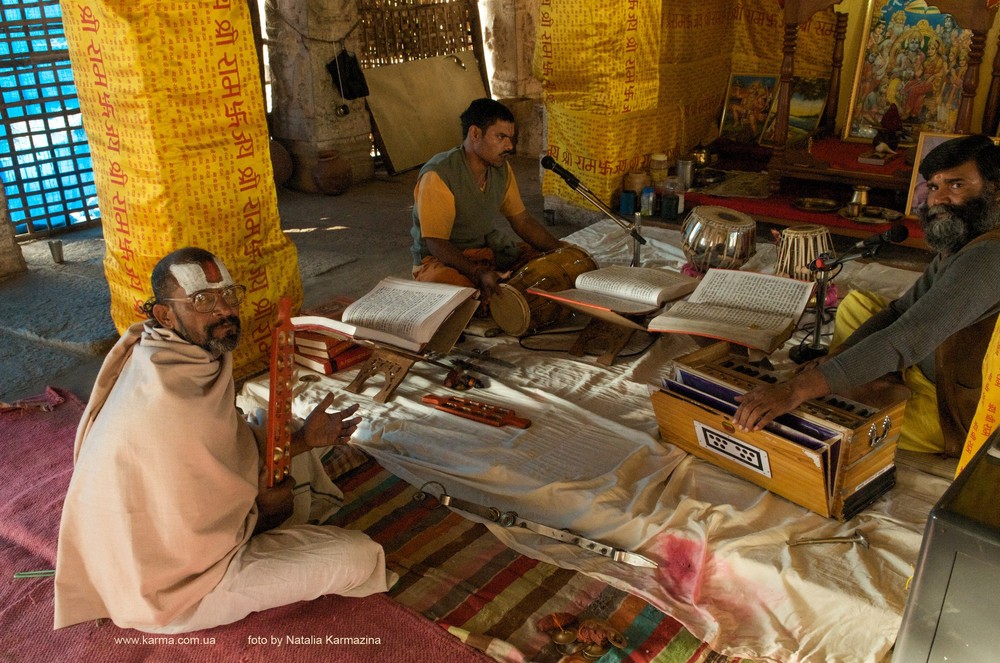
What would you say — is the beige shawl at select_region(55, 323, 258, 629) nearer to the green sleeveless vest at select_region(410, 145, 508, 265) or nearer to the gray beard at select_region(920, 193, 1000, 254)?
the green sleeveless vest at select_region(410, 145, 508, 265)

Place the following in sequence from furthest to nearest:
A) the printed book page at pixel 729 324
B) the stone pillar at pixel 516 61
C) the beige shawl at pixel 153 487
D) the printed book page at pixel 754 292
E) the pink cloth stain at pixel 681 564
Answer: the stone pillar at pixel 516 61 < the printed book page at pixel 754 292 < the printed book page at pixel 729 324 < the pink cloth stain at pixel 681 564 < the beige shawl at pixel 153 487

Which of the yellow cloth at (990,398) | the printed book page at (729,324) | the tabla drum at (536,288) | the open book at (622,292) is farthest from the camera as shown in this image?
the tabla drum at (536,288)

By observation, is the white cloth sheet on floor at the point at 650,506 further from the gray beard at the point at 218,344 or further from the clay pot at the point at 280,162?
the clay pot at the point at 280,162

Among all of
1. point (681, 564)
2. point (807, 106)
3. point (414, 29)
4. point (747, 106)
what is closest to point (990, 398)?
point (681, 564)

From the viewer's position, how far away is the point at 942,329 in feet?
8.52

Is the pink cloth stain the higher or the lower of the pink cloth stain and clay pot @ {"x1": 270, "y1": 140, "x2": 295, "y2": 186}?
the lower

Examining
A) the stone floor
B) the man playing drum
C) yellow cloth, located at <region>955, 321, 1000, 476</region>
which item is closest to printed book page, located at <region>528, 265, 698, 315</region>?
the man playing drum

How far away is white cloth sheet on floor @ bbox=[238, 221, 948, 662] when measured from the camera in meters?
2.34

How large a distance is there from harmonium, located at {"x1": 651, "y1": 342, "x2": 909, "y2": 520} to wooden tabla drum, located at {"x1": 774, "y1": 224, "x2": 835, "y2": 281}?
110cm

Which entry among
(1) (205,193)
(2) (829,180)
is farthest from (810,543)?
(2) (829,180)

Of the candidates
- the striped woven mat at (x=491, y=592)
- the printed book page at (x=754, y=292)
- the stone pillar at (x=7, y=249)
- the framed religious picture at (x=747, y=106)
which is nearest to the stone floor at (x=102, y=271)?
the stone pillar at (x=7, y=249)

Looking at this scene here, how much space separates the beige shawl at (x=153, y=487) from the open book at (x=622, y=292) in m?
1.76

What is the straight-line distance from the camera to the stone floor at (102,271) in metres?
4.41

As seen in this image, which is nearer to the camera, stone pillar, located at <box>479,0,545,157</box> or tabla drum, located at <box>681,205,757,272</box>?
tabla drum, located at <box>681,205,757,272</box>
